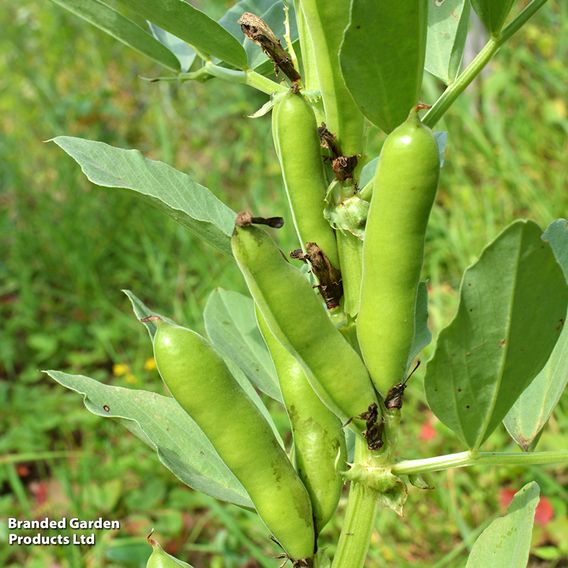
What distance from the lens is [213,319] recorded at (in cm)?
104

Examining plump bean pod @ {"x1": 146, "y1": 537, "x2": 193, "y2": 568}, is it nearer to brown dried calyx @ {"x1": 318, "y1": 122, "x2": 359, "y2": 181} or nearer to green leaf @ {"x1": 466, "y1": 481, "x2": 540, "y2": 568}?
green leaf @ {"x1": 466, "y1": 481, "x2": 540, "y2": 568}

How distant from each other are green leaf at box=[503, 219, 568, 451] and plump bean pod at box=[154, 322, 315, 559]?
0.27 m

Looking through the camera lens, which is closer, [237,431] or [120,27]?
[237,431]

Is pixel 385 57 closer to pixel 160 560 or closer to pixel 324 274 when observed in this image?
pixel 324 274

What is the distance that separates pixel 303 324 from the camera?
68 cm

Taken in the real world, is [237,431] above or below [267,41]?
below

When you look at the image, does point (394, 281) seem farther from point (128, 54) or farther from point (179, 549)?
point (128, 54)

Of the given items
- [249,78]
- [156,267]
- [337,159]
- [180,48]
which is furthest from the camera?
[156,267]

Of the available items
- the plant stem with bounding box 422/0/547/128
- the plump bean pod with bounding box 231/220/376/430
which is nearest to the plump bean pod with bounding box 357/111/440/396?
the plump bean pod with bounding box 231/220/376/430

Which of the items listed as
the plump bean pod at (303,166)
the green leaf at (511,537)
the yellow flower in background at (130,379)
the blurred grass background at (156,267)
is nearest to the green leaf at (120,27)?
the plump bean pod at (303,166)

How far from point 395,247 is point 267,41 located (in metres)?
0.26

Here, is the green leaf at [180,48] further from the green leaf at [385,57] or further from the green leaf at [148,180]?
the green leaf at [385,57]

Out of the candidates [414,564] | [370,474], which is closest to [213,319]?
[370,474]

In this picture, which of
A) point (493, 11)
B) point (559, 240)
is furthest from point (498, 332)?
point (493, 11)
